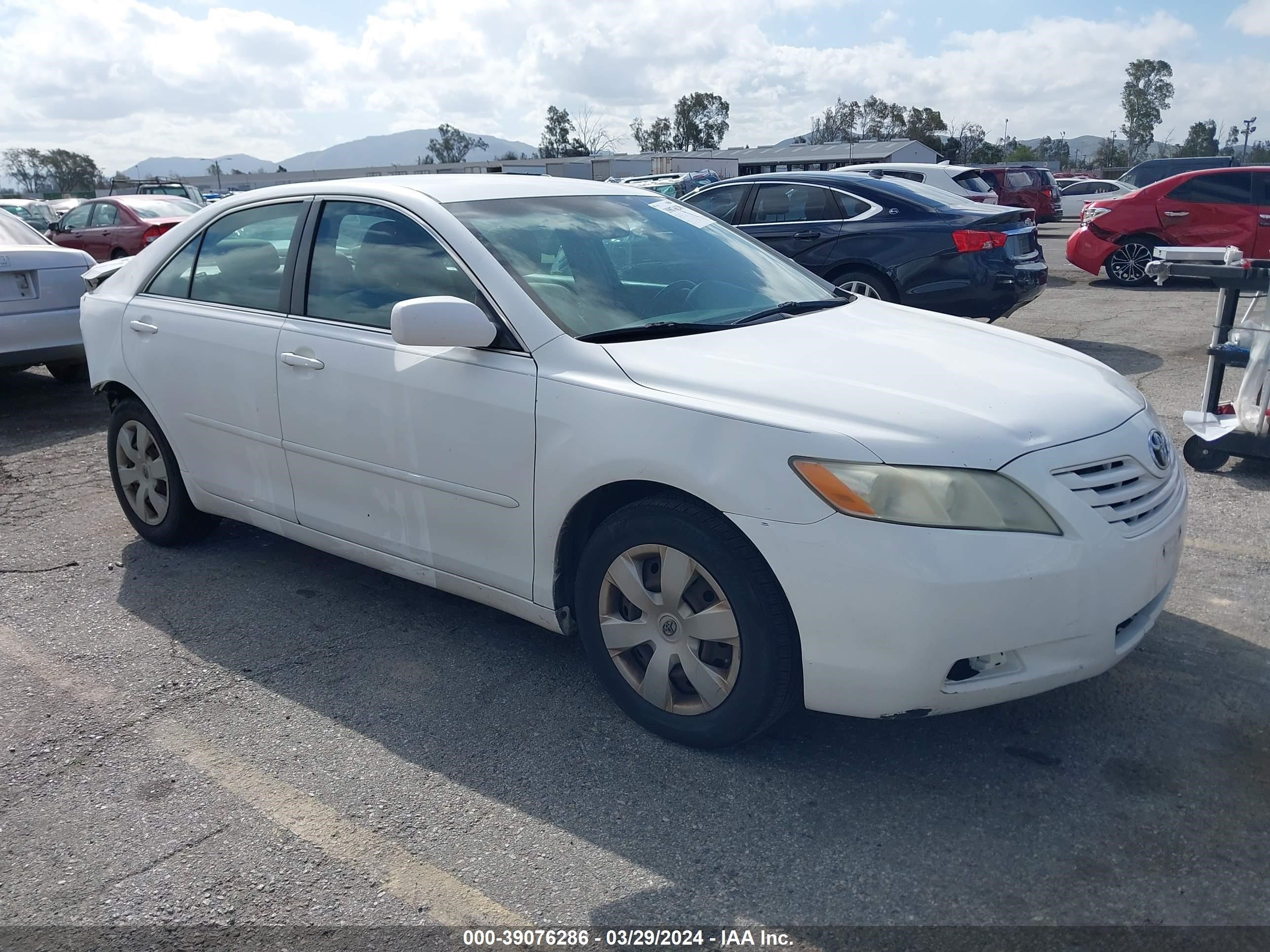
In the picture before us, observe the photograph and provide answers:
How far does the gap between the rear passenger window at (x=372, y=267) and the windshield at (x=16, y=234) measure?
529cm

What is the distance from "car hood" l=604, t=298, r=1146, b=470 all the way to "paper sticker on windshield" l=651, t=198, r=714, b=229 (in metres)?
0.91

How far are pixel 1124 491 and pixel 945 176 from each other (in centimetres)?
1431

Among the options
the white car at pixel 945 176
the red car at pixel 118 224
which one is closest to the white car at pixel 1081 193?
the white car at pixel 945 176

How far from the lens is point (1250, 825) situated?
8.79 ft

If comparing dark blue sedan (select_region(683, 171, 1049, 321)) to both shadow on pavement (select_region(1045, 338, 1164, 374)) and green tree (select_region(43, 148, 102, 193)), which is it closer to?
shadow on pavement (select_region(1045, 338, 1164, 374))

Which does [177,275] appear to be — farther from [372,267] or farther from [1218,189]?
[1218,189]

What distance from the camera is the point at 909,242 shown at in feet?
29.2

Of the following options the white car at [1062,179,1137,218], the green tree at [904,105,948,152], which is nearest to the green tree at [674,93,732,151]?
the green tree at [904,105,948,152]

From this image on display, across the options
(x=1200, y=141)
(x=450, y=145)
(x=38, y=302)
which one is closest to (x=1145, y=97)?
(x=1200, y=141)

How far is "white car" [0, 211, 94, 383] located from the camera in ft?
24.8

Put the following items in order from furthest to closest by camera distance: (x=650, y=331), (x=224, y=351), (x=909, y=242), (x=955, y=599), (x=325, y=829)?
(x=909, y=242) < (x=224, y=351) < (x=650, y=331) < (x=325, y=829) < (x=955, y=599)

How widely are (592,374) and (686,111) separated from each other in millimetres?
114299

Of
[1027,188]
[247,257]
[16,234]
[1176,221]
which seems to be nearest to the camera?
[247,257]

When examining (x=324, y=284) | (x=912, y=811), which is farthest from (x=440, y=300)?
(x=912, y=811)
